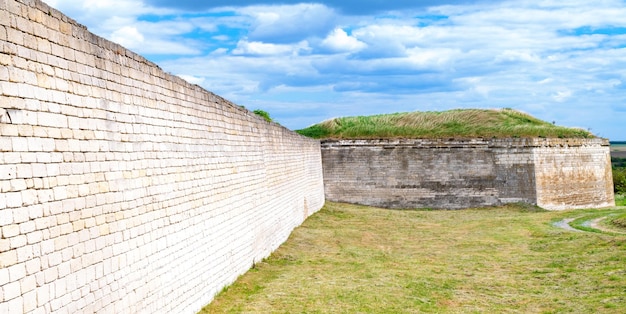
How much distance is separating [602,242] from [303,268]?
693 cm

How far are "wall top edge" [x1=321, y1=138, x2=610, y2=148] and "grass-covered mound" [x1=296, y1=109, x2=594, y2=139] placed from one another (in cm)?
68

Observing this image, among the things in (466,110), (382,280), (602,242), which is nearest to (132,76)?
(382,280)

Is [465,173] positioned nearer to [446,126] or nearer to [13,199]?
[446,126]

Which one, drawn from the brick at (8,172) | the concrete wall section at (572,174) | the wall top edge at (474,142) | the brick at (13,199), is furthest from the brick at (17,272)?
the concrete wall section at (572,174)

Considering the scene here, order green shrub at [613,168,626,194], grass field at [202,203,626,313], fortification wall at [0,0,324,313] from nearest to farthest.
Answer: fortification wall at [0,0,324,313] < grass field at [202,203,626,313] < green shrub at [613,168,626,194]

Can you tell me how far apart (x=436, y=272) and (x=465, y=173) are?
57.0ft

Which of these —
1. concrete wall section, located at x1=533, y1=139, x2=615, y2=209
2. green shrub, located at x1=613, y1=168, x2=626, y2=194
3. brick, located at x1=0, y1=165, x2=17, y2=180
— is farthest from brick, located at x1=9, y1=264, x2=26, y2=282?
→ green shrub, located at x1=613, y1=168, x2=626, y2=194

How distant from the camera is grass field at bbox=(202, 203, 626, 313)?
1066 cm

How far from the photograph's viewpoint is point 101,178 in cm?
668

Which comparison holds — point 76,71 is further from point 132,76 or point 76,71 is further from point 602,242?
point 602,242

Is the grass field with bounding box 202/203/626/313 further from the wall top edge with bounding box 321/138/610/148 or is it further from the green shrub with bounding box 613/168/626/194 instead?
the green shrub with bounding box 613/168/626/194

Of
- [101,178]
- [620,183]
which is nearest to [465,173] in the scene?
[620,183]

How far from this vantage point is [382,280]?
42.0ft

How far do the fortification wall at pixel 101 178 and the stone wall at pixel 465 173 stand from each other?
1996 cm
